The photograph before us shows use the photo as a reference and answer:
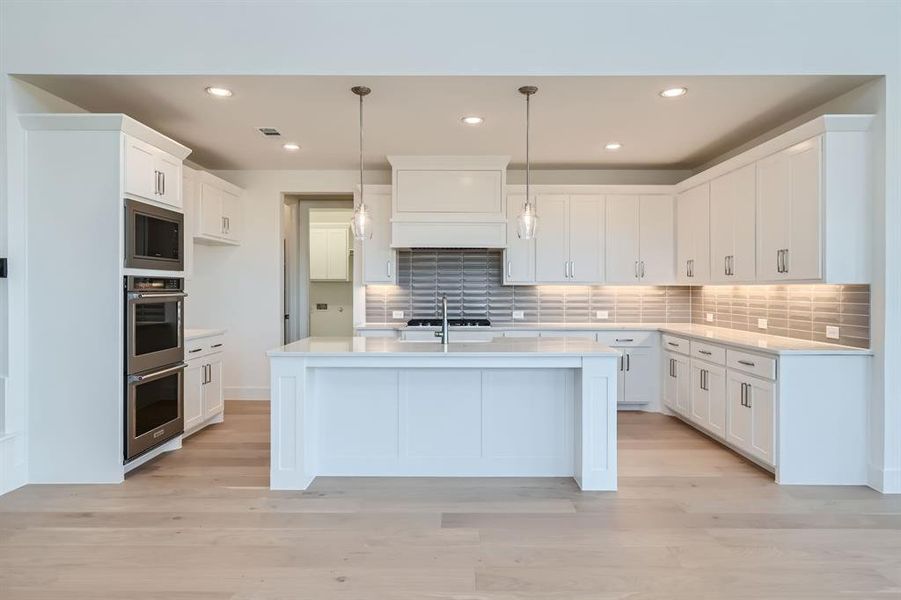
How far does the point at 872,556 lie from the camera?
8.18 feet

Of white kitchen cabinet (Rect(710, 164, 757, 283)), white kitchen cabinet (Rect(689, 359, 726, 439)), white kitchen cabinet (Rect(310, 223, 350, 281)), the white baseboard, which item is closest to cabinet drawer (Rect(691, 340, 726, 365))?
white kitchen cabinet (Rect(689, 359, 726, 439))

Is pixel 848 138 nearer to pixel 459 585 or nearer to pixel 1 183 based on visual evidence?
pixel 459 585

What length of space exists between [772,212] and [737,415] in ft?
4.93

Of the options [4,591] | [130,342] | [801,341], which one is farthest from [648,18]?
[4,591]

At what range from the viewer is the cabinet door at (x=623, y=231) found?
225 inches

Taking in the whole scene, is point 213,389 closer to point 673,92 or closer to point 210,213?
point 210,213

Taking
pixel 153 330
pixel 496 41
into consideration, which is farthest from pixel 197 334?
pixel 496 41

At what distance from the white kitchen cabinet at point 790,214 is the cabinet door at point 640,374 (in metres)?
1.68

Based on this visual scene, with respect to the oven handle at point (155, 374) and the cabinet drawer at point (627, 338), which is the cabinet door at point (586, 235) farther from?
the oven handle at point (155, 374)

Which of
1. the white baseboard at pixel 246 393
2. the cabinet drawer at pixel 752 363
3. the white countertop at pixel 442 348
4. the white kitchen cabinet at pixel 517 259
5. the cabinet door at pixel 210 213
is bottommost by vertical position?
the white baseboard at pixel 246 393

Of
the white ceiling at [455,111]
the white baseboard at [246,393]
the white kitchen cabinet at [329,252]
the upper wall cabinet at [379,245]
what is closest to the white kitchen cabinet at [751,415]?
the white ceiling at [455,111]

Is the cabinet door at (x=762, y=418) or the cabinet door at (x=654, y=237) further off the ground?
the cabinet door at (x=654, y=237)

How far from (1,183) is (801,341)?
5.51m

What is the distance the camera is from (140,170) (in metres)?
3.61
